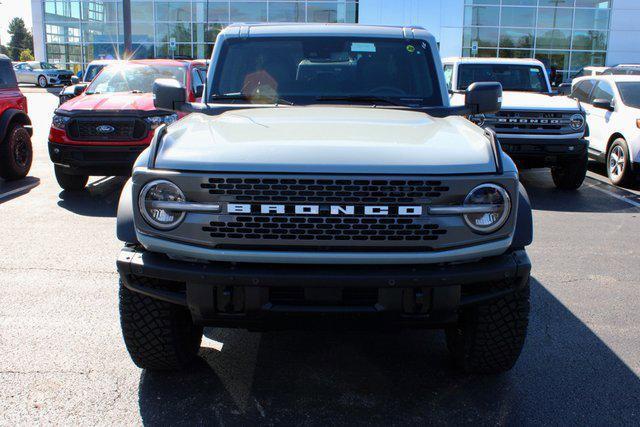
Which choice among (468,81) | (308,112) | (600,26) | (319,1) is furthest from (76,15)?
(308,112)

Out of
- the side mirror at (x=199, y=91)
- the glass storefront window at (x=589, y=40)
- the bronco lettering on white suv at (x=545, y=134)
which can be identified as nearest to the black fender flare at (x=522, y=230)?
the bronco lettering on white suv at (x=545, y=134)

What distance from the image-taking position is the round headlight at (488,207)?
116 inches

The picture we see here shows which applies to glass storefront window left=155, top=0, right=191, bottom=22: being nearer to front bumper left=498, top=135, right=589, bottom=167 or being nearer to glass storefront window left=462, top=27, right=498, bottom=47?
glass storefront window left=462, top=27, right=498, bottom=47

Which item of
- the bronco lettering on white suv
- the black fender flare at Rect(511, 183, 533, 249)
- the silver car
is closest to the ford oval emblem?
the bronco lettering on white suv

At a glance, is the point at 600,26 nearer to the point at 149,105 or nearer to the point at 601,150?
the point at 601,150

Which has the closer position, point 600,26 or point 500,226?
point 500,226

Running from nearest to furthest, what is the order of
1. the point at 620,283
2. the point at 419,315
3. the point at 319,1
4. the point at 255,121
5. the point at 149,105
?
1. the point at 419,315
2. the point at 255,121
3. the point at 620,283
4. the point at 149,105
5. the point at 319,1

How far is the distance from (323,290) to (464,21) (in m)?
33.1

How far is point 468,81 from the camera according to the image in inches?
449

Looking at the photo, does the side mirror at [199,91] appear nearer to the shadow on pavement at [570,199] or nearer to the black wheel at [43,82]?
the shadow on pavement at [570,199]

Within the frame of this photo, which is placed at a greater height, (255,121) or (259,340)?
(255,121)

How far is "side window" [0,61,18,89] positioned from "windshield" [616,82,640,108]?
8.95 m

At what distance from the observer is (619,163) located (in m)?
10.1

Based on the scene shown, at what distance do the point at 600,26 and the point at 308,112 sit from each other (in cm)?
3488
